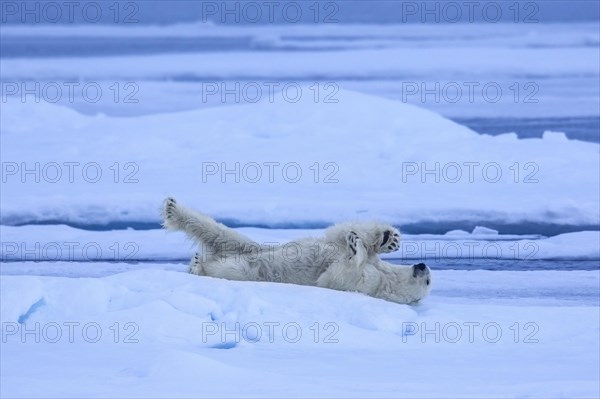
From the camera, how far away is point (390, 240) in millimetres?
4863

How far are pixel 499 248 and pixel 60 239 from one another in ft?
10.1

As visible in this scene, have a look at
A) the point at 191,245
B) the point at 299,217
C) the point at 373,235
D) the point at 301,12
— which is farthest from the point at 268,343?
the point at 301,12

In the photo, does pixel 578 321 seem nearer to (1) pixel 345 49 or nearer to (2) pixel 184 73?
(2) pixel 184 73

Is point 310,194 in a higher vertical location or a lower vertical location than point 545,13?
lower

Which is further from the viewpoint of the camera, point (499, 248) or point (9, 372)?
point (499, 248)

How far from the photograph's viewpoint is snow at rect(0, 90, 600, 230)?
7.86 metres

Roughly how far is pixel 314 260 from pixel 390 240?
16.1 inches

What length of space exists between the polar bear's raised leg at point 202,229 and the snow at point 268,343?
284 mm

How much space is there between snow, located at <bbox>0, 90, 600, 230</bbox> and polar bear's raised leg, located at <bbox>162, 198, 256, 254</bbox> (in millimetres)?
2452

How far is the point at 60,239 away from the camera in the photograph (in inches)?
285

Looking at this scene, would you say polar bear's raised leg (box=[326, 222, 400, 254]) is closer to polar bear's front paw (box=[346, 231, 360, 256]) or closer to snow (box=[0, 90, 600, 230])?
polar bear's front paw (box=[346, 231, 360, 256])

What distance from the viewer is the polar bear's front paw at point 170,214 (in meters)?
5.00

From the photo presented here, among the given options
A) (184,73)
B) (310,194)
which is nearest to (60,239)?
(310,194)

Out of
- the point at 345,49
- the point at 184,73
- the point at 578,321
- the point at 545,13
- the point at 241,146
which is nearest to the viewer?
the point at 578,321
